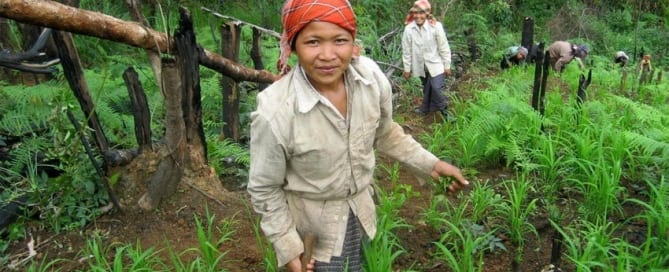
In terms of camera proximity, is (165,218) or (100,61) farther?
(100,61)

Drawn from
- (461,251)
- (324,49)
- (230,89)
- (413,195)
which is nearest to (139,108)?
(230,89)

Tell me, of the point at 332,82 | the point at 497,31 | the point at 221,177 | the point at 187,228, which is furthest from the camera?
the point at 497,31

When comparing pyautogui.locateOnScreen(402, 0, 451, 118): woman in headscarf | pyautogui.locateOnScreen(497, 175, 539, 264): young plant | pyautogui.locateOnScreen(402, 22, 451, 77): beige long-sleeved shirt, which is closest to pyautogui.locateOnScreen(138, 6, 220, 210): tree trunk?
pyautogui.locateOnScreen(497, 175, 539, 264): young plant

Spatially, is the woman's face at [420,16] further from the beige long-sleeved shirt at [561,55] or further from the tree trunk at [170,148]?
the tree trunk at [170,148]

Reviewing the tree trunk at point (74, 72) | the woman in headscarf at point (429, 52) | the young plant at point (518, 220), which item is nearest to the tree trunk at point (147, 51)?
the tree trunk at point (74, 72)

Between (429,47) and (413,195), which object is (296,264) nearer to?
(413,195)

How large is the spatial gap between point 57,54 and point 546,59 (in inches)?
138

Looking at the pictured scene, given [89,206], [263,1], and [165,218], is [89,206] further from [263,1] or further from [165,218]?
[263,1]

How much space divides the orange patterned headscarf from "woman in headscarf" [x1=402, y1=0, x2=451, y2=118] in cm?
429

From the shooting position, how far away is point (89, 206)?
3.01m

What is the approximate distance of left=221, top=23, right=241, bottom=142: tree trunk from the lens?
3.49 metres

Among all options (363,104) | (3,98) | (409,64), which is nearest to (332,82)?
(363,104)

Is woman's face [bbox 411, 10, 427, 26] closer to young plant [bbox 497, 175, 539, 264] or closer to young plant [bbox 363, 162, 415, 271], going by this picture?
young plant [bbox 363, 162, 415, 271]

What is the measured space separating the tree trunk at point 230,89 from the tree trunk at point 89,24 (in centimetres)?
54
